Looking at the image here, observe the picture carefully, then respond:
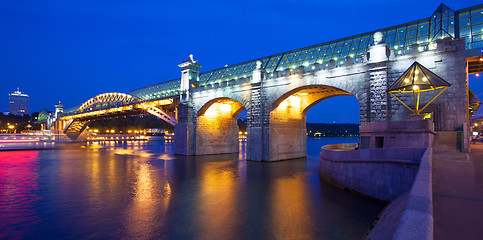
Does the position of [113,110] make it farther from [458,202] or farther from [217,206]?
[458,202]

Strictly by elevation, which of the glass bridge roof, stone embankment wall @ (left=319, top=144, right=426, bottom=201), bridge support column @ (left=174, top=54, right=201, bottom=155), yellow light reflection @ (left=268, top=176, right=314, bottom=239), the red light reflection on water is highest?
the glass bridge roof

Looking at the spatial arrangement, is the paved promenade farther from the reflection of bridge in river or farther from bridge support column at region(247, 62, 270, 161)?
bridge support column at region(247, 62, 270, 161)

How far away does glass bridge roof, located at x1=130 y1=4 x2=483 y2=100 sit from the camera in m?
17.8

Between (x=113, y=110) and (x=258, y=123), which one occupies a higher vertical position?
(x=113, y=110)

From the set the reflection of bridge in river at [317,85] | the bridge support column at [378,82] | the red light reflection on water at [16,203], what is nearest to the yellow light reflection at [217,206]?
the red light reflection on water at [16,203]

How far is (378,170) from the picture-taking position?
11.6 meters

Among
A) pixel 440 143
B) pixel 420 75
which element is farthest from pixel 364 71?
pixel 440 143

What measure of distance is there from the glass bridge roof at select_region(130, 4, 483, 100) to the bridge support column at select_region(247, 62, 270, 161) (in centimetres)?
214

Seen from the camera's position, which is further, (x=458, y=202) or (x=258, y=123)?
(x=258, y=123)

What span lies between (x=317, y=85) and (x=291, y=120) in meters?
7.05

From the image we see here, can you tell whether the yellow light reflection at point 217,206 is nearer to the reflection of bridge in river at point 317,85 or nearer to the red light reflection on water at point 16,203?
the red light reflection on water at point 16,203

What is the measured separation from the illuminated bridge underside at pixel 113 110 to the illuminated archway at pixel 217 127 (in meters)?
7.06

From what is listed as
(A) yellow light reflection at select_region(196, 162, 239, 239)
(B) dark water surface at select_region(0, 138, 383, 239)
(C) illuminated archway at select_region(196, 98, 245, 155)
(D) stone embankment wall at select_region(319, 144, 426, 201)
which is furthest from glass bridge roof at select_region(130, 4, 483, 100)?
(A) yellow light reflection at select_region(196, 162, 239, 239)

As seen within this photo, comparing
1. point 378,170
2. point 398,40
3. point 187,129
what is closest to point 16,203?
point 378,170
